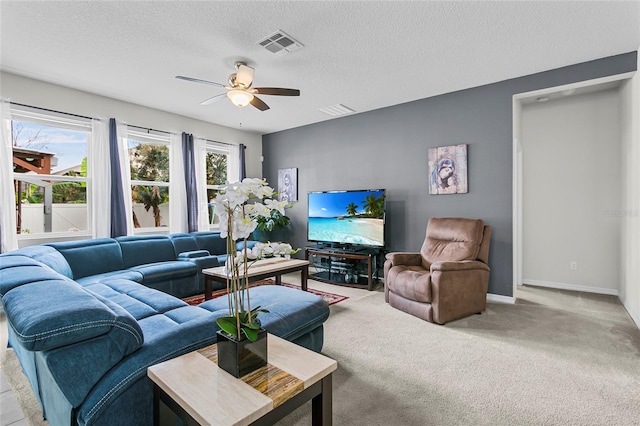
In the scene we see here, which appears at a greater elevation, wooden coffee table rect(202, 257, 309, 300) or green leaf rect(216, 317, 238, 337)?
green leaf rect(216, 317, 238, 337)

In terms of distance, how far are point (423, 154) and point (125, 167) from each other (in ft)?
13.9

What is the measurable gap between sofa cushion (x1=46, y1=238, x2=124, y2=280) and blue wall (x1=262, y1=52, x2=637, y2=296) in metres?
3.06

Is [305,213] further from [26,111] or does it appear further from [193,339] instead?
[193,339]

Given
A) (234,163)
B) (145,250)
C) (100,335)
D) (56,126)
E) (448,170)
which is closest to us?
(100,335)

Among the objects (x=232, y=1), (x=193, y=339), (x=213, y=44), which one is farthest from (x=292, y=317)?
(x=213, y=44)

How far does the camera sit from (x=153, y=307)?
221cm

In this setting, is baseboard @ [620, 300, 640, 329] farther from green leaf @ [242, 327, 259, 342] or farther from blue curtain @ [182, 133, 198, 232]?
blue curtain @ [182, 133, 198, 232]

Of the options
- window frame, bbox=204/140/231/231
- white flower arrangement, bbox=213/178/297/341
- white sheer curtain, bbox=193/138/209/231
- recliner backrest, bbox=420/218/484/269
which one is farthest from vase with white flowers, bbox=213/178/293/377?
window frame, bbox=204/140/231/231

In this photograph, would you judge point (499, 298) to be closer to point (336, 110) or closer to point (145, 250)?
point (336, 110)

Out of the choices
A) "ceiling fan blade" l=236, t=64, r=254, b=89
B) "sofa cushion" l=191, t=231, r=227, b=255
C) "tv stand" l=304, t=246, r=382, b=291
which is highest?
"ceiling fan blade" l=236, t=64, r=254, b=89

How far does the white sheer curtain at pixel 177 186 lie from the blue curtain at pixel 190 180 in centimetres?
5

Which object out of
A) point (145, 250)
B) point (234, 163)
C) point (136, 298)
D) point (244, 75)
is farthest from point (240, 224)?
point (234, 163)

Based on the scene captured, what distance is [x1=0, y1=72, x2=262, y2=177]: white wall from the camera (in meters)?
3.59

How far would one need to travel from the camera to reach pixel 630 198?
339 cm
